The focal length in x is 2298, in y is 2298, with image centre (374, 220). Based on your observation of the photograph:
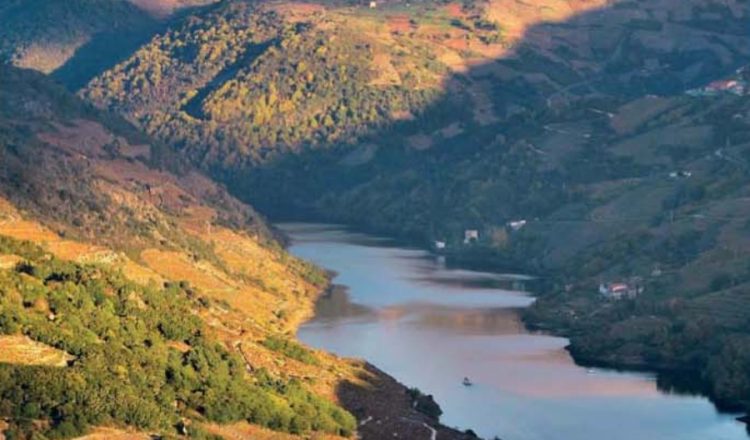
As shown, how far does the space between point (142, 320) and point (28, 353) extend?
986cm

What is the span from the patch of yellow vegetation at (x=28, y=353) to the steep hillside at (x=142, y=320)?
0.23 ft

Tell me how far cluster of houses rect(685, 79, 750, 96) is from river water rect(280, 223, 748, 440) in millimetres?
37156

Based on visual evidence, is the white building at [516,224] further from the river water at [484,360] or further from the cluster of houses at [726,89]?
the cluster of houses at [726,89]

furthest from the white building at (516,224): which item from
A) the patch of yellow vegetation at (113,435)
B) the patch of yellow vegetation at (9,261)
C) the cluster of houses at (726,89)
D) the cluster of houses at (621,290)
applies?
the patch of yellow vegetation at (113,435)

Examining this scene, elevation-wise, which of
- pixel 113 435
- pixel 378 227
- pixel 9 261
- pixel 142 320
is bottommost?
pixel 378 227

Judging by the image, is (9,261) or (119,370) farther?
(9,261)

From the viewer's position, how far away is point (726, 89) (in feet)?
556

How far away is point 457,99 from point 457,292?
77.7 metres


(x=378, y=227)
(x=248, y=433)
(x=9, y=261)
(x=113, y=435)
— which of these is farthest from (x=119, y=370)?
(x=378, y=227)

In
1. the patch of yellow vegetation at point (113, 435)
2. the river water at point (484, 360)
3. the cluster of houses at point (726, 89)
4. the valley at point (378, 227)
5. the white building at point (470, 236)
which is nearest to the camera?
the patch of yellow vegetation at point (113, 435)

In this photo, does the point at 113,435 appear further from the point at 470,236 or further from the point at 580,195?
the point at 470,236

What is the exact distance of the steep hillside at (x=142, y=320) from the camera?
69.4 meters

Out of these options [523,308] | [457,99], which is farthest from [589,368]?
[457,99]

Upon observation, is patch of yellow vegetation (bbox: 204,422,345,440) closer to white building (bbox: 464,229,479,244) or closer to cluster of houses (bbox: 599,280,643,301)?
cluster of houses (bbox: 599,280,643,301)
